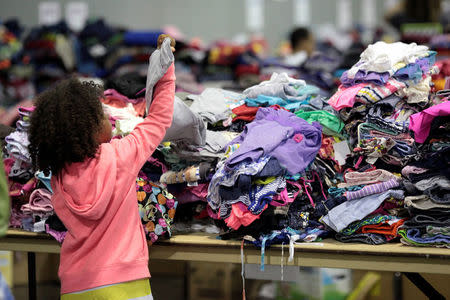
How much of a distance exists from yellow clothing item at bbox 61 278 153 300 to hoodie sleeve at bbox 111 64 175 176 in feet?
1.42

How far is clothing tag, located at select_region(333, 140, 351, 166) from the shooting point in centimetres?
259

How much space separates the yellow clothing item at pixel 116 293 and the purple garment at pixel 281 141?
2.04 feet

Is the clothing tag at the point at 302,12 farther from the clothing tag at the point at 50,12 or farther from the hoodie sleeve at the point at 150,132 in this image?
the hoodie sleeve at the point at 150,132

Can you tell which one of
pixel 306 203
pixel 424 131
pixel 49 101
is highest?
pixel 49 101

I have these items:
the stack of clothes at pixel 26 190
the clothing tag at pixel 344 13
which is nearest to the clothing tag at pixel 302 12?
the clothing tag at pixel 344 13

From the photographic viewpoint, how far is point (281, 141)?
8.07ft

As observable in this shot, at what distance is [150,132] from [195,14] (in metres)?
6.94

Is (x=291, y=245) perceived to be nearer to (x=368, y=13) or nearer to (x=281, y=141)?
(x=281, y=141)

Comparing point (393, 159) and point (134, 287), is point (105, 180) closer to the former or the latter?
point (134, 287)

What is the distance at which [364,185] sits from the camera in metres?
2.45

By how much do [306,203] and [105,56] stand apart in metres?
3.60

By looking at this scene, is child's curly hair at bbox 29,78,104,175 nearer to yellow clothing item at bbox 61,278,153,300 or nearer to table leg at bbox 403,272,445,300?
yellow clothing item at bbox 61,278,153,300

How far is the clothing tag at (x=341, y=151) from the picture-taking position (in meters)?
2.59

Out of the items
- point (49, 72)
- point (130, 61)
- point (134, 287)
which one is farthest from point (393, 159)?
point (49, 72)
